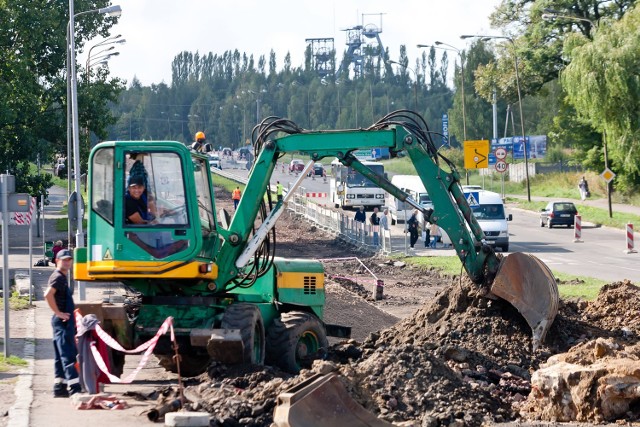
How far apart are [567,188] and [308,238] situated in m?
32.3

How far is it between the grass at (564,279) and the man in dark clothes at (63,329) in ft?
46.9

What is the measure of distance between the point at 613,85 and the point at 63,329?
149 feet

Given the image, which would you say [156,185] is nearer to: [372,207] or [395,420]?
[395,420]

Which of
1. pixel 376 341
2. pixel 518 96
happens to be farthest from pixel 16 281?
pixel 518 96

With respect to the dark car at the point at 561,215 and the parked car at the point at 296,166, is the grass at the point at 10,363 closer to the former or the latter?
the dark car at the point at 561,215

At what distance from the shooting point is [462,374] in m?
14.5

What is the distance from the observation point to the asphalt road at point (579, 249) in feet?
115

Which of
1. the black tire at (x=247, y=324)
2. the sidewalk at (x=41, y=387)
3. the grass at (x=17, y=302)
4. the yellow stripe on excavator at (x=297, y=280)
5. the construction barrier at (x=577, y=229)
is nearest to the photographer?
the sidewalk at (x=41, y=387)

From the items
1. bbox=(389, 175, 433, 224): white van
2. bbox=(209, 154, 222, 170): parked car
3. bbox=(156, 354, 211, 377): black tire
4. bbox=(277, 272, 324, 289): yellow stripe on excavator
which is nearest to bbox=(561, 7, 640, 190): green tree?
bbox=(389, 175, 433, 224): white van

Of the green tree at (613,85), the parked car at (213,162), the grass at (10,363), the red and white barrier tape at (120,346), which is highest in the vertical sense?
the green tree at (613,85)

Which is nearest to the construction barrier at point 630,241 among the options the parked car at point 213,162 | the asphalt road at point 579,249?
the asphalt road at point 579,249

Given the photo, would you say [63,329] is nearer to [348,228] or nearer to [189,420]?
[189,420]

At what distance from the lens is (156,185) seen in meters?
14.6

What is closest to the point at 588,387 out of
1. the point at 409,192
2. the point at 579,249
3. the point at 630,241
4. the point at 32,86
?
the point at 630,241
